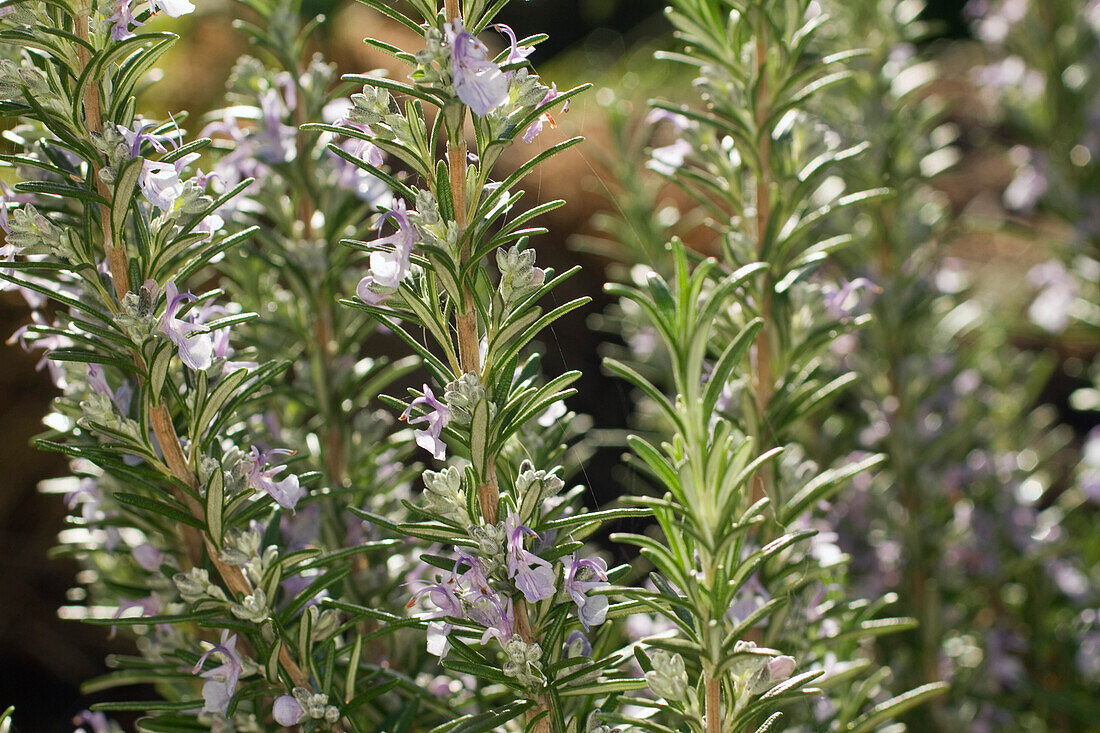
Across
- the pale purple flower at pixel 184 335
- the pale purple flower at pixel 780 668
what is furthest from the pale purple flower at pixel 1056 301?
the pale purple flower at pixel 184 335

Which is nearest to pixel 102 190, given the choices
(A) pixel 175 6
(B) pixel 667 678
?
(A) pixel 175 6

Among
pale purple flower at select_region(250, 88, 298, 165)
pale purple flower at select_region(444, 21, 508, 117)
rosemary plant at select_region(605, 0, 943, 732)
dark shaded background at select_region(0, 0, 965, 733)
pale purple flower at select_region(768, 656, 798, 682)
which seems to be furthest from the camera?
dark shaded background at select_region(0, 0, 965, 733)

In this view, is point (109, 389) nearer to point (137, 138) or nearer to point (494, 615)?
point (137, 138)

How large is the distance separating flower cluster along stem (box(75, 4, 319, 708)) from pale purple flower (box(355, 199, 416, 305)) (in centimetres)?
24

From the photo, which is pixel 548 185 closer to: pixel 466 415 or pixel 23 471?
pixel 23 471

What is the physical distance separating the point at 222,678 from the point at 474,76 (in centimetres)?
60

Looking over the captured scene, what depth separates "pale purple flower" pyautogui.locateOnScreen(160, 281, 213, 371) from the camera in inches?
29.6

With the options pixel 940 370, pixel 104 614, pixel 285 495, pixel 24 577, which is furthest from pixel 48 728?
pixel 940 370

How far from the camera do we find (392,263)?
2.31ft

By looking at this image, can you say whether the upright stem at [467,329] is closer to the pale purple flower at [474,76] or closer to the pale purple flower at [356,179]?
the pale purple flower at [474,76]

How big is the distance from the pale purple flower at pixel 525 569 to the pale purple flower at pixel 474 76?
1.09 feet

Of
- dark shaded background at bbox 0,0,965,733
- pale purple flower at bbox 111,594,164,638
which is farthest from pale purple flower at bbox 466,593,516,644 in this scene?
dark shaded background at bbox 0,0,965,733

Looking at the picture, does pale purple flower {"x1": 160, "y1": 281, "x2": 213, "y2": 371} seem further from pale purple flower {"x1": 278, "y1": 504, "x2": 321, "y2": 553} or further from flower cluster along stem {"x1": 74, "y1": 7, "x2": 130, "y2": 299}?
pale purple flower {"x1": 278, "y1": 504, "x2": 321, "y2": 553}

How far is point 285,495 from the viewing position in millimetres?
790
